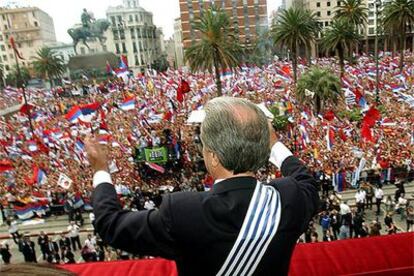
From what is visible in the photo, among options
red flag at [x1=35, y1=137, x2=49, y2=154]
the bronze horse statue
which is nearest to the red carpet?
red flag at [x1=35, y1=137, x2=49, y2=154]

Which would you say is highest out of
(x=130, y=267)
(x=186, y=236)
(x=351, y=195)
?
(x=186, y=236)

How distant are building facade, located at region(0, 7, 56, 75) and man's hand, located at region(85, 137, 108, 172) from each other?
102m

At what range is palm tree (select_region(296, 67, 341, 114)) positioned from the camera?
2733 cm

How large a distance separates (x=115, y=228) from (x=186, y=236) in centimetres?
29

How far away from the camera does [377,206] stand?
14.0 m

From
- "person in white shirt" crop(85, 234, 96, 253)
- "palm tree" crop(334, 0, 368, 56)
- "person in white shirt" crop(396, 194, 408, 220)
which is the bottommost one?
"person in white shirt" crop(396, 194, 408, 220)

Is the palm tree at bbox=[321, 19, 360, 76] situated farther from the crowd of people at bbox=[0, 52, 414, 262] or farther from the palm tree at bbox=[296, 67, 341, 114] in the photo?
the crowd of people at bbox=[0, 52, 414, 262]

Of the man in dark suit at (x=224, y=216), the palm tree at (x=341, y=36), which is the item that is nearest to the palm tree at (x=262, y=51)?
the palm tree at (x=341, y=36)

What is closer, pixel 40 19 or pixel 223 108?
pixel 223 108

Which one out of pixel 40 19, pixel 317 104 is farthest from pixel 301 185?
pixel 40 19

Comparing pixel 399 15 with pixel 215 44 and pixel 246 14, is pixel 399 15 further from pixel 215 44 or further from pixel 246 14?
pixel 246 14

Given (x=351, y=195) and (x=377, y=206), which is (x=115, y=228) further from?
(x=351, y=195)

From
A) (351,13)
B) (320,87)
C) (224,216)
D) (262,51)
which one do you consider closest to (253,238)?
(224,216)

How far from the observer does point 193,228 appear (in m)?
1.57
